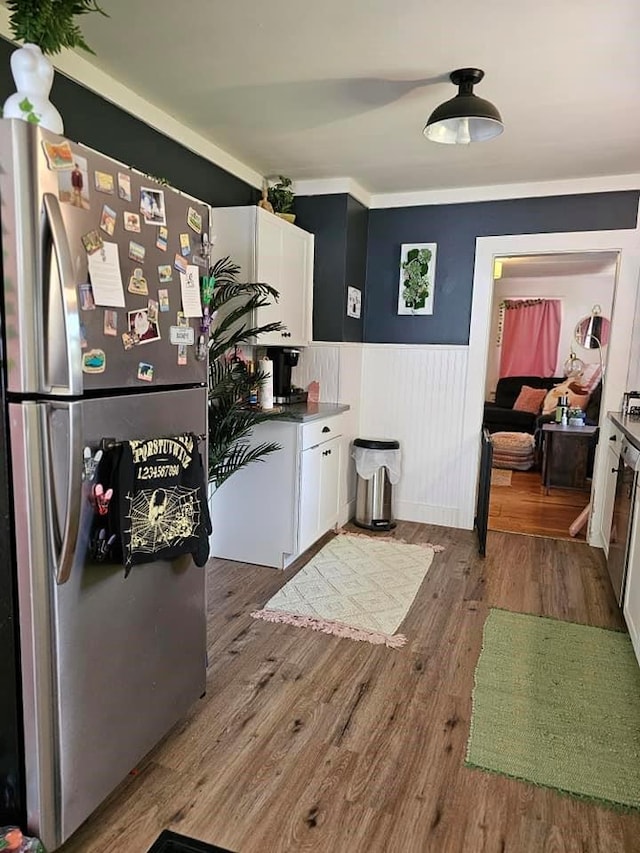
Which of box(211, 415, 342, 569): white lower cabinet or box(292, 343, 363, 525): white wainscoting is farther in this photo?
box(292, 343, 363, 525): white wainscoting

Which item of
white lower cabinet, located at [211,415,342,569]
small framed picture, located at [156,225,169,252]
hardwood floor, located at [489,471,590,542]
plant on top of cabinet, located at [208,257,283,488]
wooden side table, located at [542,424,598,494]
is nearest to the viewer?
small framed picture, located at [156,225,169,252]

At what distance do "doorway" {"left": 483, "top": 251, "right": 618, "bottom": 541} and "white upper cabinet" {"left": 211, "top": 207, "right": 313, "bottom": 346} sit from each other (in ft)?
6.93

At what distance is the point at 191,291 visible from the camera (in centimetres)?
176

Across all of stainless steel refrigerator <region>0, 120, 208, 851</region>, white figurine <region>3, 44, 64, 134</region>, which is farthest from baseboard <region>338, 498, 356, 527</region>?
white figurine <region>3, 44, 64, 134</region>

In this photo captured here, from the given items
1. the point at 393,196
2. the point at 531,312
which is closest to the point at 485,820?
the point at 393,196

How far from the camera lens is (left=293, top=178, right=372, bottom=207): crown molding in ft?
12.6

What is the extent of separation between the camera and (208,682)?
222cm

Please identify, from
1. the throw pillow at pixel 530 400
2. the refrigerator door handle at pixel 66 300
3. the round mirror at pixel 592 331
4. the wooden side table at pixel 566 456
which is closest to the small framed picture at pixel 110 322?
the refrigerator door handle at pixel 66 300

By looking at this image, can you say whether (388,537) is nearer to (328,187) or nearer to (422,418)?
(422,418)

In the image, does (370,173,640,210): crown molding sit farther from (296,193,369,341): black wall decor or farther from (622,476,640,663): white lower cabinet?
(622,476,640,663): white lower cabinet

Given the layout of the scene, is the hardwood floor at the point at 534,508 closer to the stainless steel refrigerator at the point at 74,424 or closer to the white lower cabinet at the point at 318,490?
the white lower cabinet at the point at 318,490

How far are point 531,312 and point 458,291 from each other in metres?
4.11

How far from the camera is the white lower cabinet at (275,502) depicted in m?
3.30

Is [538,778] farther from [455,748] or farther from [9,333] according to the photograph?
[9,333]
